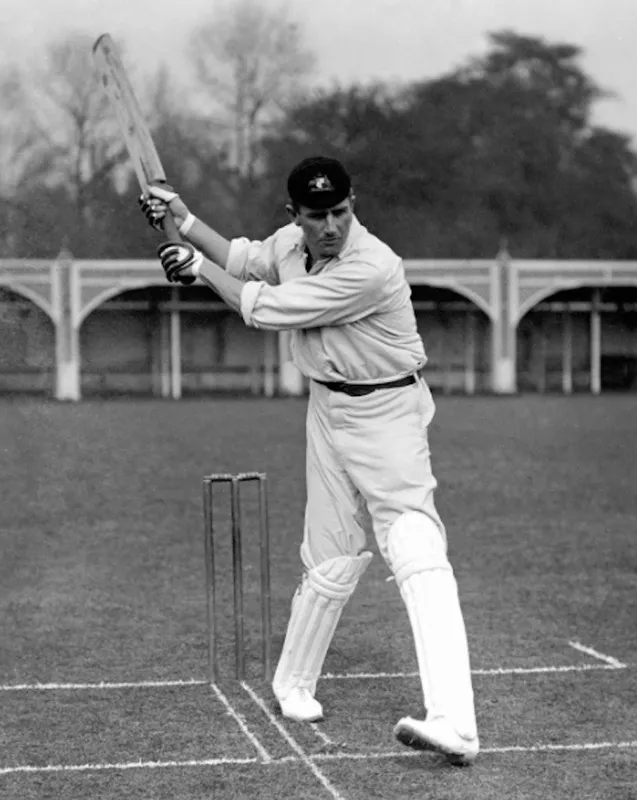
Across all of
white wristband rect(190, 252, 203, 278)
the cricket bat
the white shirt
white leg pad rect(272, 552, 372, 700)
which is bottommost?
white leg pad rect(272, 552, 372, 700)

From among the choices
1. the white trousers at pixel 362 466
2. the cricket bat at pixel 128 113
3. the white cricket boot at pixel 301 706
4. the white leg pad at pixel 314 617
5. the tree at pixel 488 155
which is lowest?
the white cricket boot at pixel 301 706

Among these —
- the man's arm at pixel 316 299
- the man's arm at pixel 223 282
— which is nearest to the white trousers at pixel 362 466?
the man's arm at pixel 316 299

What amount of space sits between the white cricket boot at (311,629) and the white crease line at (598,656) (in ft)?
5.18

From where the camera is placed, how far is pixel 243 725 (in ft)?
17.2

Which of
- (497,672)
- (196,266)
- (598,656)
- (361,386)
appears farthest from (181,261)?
(598,656)

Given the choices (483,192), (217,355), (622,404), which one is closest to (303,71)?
(483,192)

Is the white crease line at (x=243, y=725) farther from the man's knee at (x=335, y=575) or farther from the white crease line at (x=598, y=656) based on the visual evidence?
the white crease line at (x=598, y=656)

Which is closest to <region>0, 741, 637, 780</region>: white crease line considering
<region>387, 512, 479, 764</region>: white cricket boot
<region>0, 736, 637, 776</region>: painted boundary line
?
<region>0, 736, 637, 776</region>: painted boundary line

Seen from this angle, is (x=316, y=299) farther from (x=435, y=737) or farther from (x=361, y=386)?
(x=435, y=737)

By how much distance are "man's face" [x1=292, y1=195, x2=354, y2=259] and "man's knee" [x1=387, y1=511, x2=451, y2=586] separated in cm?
95

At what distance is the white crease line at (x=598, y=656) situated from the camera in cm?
640

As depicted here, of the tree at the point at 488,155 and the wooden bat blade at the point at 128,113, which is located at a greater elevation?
the tree at the point at 488,155

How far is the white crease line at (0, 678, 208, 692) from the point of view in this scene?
19.6 feet

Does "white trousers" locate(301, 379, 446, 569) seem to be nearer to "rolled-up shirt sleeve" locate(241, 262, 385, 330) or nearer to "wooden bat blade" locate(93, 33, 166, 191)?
"rolled-up shirt sleeve" locate(241, 262, 385, 330)
